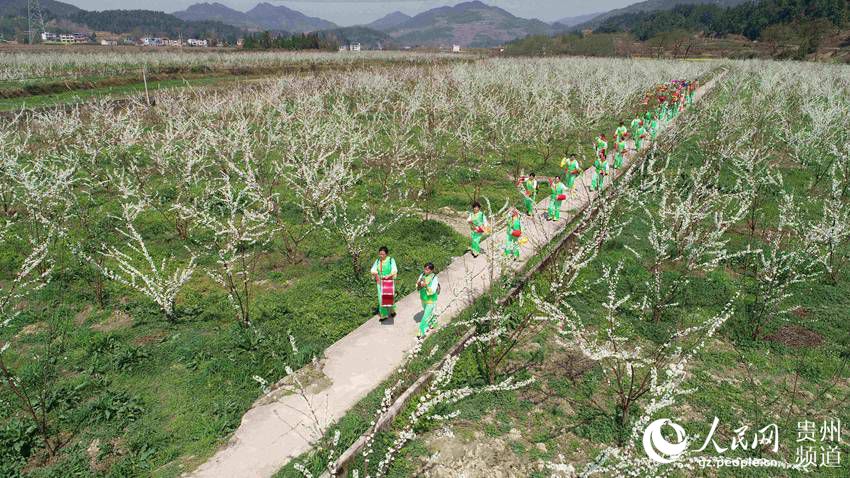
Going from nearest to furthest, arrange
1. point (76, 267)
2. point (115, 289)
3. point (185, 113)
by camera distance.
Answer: point (115, 289)
point (76, 267)
point (185, 113)

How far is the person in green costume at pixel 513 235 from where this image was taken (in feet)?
34.4

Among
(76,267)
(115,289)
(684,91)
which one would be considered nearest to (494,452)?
(115,289)

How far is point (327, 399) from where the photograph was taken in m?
6.21

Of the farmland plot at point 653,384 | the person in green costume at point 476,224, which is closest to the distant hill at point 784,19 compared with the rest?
the farmland plot at point 653,384

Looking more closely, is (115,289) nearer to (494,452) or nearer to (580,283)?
(494,452)

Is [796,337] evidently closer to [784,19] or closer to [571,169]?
[571,169]

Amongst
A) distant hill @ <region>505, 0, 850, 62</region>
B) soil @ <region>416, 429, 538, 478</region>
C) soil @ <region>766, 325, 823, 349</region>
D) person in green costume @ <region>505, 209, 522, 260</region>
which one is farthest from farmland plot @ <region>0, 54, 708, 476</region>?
distant hill @ <region>505, 0, 850, 62</region>

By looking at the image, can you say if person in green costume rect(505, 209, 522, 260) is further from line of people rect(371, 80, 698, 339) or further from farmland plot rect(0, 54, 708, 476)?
farmland plot rect(0, 54, 708, 476)

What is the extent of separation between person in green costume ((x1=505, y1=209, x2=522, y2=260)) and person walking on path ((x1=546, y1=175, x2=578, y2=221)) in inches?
106

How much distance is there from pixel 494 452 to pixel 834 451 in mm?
4805

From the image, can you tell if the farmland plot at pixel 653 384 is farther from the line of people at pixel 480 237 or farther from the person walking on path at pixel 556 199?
the person walking on path at pixel 556 199

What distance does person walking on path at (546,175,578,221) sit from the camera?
493 inches

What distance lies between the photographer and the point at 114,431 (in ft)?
20.7

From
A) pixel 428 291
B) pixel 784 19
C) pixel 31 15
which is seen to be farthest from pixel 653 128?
pixel 31 15
